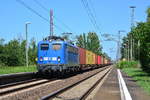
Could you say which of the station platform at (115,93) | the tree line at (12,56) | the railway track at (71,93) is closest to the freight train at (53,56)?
the railway track at (71,93)

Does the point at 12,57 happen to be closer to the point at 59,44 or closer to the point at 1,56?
the point at 1,56

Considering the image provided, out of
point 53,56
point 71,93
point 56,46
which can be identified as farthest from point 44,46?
point 71,93

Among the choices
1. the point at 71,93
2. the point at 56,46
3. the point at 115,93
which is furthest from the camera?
the point at 56,46

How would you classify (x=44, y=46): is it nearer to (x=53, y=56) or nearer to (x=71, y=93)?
(x=53, y=56)

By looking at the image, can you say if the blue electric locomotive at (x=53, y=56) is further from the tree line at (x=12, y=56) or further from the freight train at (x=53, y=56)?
the tree line at (x=12, y=56)

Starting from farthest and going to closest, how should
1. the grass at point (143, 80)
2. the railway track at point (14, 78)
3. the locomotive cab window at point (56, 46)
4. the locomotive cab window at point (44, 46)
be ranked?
the locomotive cab window at point (44, 46) → the locomotive cab window at point (56, 46) → the railway track at point (14, 78) → the grass at point (143, 80)

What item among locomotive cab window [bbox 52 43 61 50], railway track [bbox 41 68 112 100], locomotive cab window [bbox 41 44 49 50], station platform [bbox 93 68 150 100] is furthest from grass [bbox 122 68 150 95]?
locomotive cab window [bbox 41 44 49 50]

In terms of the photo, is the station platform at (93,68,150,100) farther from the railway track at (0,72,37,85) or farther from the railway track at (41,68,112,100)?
the railway track at (0,72,37,85)

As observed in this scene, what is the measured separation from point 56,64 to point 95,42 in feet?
319

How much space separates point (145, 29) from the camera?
28.2 meters

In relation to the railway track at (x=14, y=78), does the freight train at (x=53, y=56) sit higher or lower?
higher

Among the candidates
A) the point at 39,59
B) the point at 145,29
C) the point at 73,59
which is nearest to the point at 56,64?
the point at 39,59

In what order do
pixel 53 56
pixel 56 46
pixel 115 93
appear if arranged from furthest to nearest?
1. pixel 56 46
2. pixel 53 56
3. pixel 115 93

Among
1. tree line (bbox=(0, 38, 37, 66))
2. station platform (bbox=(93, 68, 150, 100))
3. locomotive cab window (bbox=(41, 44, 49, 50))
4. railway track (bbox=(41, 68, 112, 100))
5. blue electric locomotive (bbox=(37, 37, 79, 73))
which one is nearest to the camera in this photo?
railway track (bbox=(41, 68, 112, 100))
